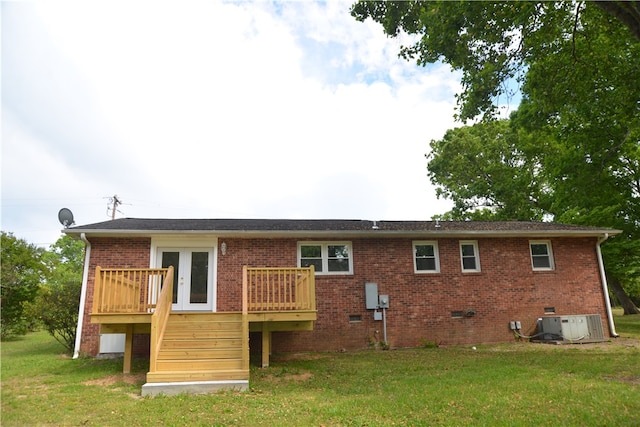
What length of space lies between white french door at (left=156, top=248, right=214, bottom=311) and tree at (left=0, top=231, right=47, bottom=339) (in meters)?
7.97

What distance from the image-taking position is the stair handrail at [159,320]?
23.1ft

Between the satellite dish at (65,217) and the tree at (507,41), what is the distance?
1038 centimetres

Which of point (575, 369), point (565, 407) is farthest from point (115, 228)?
point (575, 369)

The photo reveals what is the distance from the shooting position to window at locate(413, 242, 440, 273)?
1189cm

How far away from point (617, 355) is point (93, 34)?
1390 centimetres

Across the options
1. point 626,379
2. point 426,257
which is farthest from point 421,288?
Answer: point 626,379

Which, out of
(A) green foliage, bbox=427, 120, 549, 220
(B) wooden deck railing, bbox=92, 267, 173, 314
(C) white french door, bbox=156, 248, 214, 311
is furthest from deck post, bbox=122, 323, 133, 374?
(A) green foliage, bbox=427, 120, 549, 220

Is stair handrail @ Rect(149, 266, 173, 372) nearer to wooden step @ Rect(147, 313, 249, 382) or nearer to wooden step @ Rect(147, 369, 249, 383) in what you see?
wooden step @ Rect(147, 313, 249, 382)

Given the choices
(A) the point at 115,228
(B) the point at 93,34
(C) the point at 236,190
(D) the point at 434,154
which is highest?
(D) the point at 434,154

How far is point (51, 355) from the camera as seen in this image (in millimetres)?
10562

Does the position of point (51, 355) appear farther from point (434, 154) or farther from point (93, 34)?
point (434, 154)

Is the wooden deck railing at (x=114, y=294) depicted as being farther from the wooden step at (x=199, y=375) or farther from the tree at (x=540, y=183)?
the tree at (x=540, y=183)

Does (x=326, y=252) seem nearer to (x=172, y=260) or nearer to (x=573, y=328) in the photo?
(x=172, y=260)

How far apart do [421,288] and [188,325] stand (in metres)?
6.59
